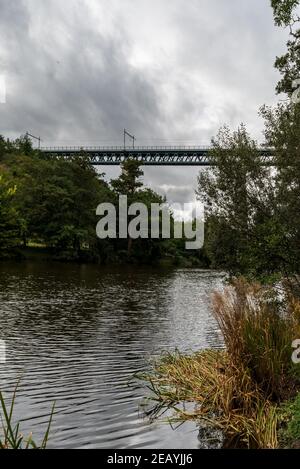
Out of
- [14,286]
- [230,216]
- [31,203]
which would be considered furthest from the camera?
[31,203]

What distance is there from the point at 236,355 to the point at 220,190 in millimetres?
9231

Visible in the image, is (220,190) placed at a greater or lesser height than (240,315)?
greater

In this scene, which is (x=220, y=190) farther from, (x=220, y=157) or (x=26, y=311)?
(x=26, y=311)

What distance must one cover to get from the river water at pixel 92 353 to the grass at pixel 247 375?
608mm

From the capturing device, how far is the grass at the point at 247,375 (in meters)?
7.61

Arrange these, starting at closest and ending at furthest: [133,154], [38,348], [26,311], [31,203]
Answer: [38,348]
[26,311]
[31,203]
[133,154]

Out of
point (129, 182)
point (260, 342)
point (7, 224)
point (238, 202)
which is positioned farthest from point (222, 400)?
point (129, 182)

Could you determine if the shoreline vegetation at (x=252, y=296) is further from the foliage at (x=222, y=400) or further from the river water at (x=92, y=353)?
the river water at (x=92, y=353)

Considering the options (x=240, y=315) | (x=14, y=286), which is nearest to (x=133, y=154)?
(x=14, y=286)

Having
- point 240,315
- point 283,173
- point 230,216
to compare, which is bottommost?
point 240,315

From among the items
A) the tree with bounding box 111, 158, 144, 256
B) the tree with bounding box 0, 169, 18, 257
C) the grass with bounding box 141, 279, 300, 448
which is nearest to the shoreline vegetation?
the grass with bounding box 141, 279, 300, 448

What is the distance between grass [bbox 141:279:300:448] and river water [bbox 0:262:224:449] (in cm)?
61

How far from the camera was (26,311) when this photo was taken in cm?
2150

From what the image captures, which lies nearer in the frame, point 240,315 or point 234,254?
point 240,315
